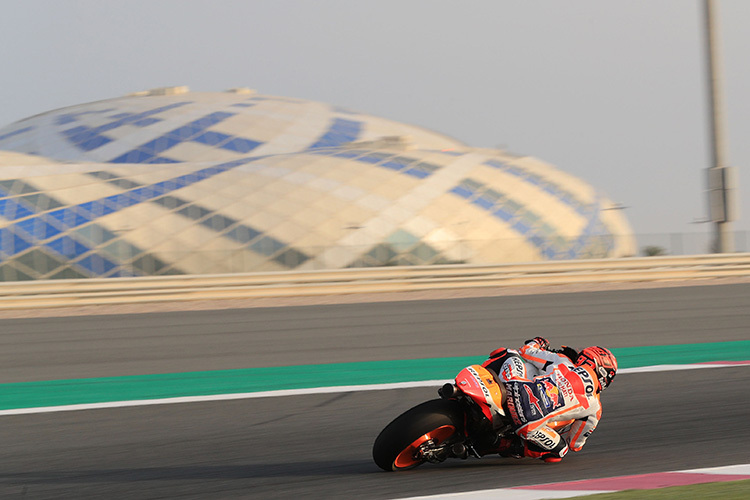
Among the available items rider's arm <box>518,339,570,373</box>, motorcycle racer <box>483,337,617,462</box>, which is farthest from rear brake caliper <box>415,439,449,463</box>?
rider's arm <box>518,339,570,373</box>

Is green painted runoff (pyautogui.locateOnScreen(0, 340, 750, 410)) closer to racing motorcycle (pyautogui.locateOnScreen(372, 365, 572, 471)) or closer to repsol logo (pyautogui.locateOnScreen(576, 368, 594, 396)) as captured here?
racing motorcycle (pyautogui.locateOnScreen(372, 365, 572, 471))

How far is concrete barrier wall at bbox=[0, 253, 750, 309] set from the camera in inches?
682

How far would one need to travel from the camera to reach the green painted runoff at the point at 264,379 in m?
8.57

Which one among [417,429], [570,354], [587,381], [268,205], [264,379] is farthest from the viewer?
[268,205]

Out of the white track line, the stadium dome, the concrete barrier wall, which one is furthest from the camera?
the stadium dome

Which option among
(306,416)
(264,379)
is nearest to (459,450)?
(306,416)

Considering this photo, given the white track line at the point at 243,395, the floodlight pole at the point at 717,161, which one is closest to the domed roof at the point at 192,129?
the floodlight pole at the point at 717,161

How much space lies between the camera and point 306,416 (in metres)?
7.23

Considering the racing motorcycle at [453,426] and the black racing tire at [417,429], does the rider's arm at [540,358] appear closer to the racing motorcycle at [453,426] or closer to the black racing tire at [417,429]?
the racing motorcycle at [453,426]

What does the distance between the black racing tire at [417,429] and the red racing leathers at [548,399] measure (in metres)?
0.36

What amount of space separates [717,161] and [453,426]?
57.5ft

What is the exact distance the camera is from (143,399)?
27.1 feet

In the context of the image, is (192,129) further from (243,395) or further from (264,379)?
(243,395)

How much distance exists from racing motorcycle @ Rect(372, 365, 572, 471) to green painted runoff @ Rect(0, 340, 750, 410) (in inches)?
148
